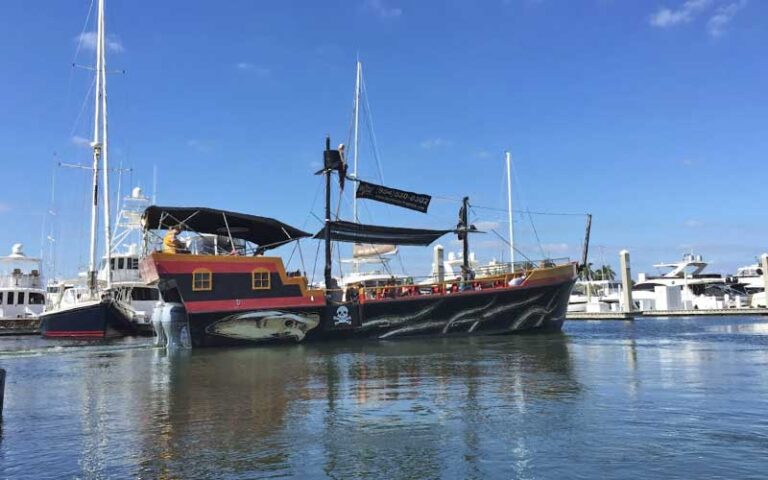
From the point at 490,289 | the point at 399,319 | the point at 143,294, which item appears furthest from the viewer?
the point at 143,294

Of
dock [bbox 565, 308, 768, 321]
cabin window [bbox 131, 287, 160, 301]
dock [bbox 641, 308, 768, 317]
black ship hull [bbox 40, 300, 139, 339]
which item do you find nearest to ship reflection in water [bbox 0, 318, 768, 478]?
black ship hull [bbox 40, 300, 139, 339]

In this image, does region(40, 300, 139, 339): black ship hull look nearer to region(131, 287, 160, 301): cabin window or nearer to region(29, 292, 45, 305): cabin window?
region(131, 287, 160, 301): cabin window

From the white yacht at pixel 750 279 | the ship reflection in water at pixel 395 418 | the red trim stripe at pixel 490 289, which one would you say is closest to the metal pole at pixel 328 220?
the red trim stripe at pixel 490 289

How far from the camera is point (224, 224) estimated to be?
86.3ft

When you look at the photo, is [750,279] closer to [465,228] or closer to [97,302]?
[465,228]

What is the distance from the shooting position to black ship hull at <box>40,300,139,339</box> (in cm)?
3466

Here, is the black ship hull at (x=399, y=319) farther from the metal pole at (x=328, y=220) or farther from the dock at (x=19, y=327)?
the dock at (x=19, y=327)

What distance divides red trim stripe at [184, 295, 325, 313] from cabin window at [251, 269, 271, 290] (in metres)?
0.49

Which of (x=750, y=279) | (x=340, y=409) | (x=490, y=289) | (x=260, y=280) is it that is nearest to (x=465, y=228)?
(x=490, y=289)

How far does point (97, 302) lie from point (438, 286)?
799 inches

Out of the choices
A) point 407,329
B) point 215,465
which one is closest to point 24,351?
point 407,329

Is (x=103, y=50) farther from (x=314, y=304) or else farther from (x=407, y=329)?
(x=407, y=329)

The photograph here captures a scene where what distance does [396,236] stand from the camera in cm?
2928

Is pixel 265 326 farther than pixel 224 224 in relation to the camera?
No
